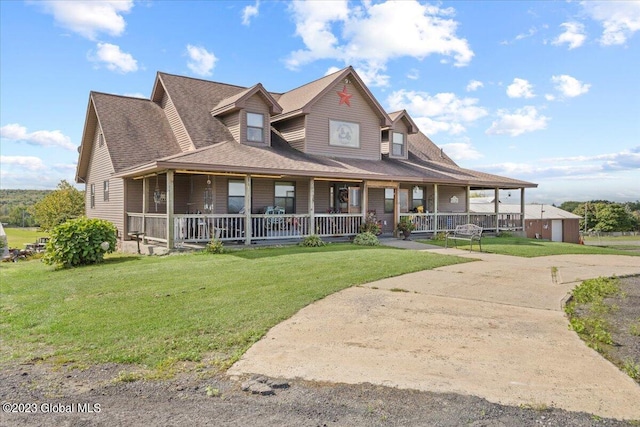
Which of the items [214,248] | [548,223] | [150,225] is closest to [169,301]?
[214,248]

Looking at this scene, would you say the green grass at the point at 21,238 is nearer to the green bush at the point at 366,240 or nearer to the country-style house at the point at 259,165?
the country-style house at the point at 259,165

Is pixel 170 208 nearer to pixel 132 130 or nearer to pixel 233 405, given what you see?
pixel 132 130

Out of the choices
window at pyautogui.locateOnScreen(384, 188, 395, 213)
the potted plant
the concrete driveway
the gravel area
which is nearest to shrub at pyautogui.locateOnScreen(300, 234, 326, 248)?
the potted plant

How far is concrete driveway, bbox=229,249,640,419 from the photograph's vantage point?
408cm

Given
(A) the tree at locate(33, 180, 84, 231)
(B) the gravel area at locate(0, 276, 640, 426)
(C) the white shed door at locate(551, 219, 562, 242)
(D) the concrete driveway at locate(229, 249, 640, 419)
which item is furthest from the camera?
(C) the white shed door at locate(551, 219, 562, 242)

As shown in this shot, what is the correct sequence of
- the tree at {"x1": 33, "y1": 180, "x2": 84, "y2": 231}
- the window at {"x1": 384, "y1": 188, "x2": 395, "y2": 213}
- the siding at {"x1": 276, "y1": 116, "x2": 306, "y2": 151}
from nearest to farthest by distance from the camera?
1. the siding at {"x1": 276, "y1": 116, "x2": 306, "y2": 151}
2. the window at {"x1": 384, "y1": 188, "x2": 395, "y2": 213}
3. the tree at {"x1": 33, "y1": 180, "x2": 84, "y2": 231}

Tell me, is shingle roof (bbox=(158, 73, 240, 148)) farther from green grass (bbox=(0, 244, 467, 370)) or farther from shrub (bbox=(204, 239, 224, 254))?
green grass (bbox=(0, 244, 467, 370))

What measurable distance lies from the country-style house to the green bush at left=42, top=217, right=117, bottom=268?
1.99 m

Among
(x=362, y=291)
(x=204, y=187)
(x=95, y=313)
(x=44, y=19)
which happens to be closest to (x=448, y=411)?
(x=362, y=291)

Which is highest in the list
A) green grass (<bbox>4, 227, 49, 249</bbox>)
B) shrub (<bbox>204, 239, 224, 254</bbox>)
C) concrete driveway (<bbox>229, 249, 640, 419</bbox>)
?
shrub (<bbox>204, 239, 224, 254</bbox>)

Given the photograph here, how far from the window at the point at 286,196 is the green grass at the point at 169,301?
5397 millimetres

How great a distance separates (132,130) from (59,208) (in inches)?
723

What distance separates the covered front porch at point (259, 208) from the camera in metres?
15.0

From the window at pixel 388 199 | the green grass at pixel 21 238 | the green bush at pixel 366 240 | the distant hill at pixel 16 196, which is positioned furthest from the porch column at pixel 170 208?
the distant hill at pixel 16 196
